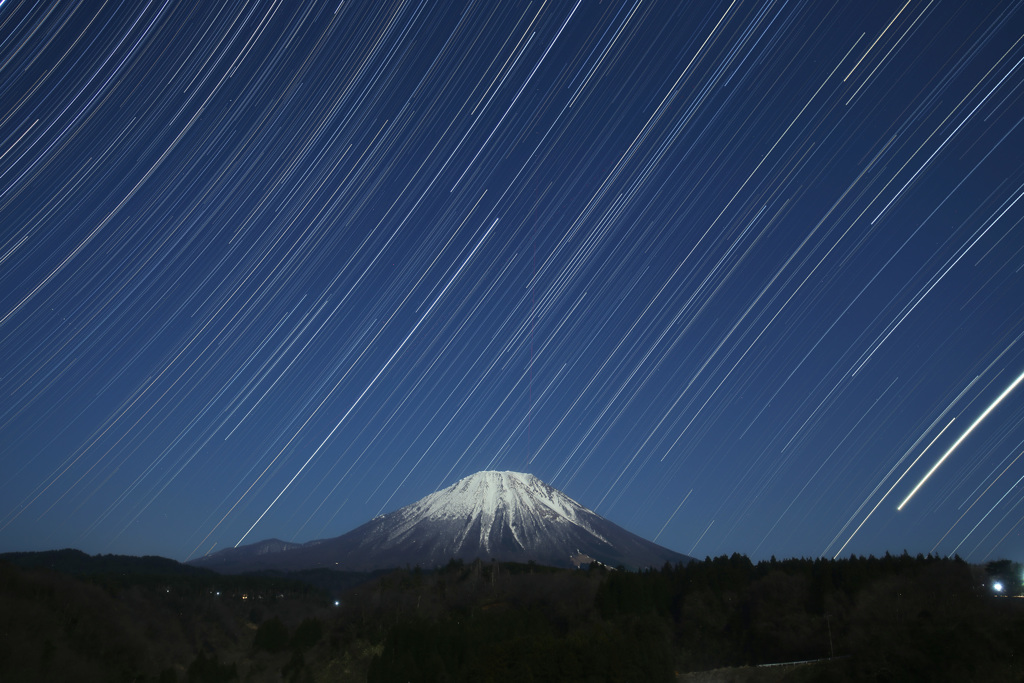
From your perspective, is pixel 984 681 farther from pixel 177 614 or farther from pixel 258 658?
pixel 177 614

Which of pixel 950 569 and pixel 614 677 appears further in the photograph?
pixel 950 569

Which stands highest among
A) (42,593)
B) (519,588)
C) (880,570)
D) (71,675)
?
(880,570)

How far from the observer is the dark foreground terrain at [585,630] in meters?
57.2

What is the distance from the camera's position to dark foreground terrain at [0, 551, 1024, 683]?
188ft

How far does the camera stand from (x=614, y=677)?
188 feet

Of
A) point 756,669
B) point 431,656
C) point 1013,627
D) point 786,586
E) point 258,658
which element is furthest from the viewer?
point 258,658

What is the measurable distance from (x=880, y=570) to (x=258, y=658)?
7895 cm

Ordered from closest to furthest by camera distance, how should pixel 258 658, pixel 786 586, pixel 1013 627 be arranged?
pixel 1013 627 < pixel 786 586 < pixel 258 658

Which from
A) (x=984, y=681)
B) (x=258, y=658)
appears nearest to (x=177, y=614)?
(x=258, y=658)

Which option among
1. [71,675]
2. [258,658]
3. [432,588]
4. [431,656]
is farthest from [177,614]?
[431,656]

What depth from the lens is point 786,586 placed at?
3295 inches

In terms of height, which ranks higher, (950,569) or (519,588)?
(950,569)

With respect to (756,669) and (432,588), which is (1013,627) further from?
(432,588)

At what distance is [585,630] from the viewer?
252ft
